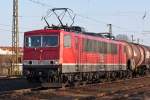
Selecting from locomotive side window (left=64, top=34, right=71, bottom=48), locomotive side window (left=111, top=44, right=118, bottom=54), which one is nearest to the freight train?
locomotive side window (left=64, top=34, right=71, bottom=48)

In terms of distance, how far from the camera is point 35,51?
24.8 meters

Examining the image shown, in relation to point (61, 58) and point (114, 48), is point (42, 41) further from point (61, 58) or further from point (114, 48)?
point (114, 48)

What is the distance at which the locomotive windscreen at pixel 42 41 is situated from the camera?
24609mm

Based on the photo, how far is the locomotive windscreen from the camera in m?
24.6

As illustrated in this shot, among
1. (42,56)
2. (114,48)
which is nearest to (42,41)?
(42,56)

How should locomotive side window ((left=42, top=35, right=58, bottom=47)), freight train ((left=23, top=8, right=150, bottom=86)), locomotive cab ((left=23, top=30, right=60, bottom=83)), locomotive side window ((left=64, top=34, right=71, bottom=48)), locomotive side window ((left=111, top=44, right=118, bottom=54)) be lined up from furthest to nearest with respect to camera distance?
locomotive side window ((left=111, top=44, right=118, bottom=54))
locomotive side window ((left=64, top=34, right=71, bottom=48))
locomotive side window ((left=42, top=35, right=58, bottom=47))
freight train ((left=23, top=8, right=150, bottom=86))
locomotive cab ((left=23, top=30, right=60, bottom=83))

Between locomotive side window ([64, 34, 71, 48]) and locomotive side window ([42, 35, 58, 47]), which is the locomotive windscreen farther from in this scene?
locomotive side window ([64, 34, 71, 48])

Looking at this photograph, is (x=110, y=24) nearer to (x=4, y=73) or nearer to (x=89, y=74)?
(x=4, y=73)

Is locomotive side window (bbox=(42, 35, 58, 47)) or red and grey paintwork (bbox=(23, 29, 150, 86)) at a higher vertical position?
locomotive side window (bbox=(42, 35, 58, 47))

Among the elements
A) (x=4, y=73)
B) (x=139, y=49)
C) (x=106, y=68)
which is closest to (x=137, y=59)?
(x=139, y=49)

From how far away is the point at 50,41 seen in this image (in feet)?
81.3

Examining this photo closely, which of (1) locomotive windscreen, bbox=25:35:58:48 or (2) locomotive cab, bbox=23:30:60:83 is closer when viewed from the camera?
(2) locomotive cab, bbox=23:30:60:83

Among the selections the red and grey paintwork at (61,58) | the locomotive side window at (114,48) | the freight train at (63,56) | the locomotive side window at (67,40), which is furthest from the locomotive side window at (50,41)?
the locomotive side window at (114,48)

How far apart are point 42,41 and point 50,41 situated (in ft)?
1.66
